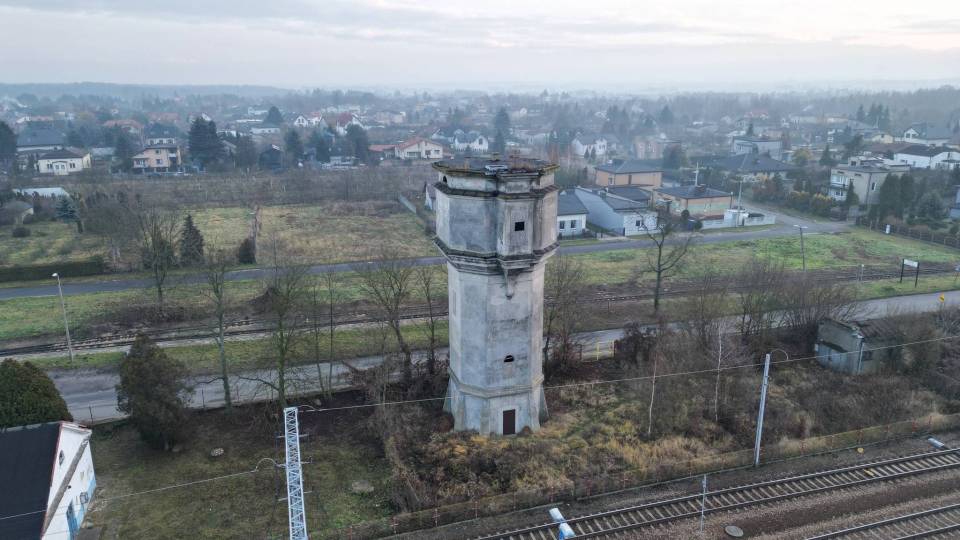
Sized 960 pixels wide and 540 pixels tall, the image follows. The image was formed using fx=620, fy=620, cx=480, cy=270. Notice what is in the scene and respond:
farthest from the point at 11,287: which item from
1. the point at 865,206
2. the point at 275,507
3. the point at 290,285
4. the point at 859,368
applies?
the point at 865,206

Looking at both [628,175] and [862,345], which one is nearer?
[862,345]

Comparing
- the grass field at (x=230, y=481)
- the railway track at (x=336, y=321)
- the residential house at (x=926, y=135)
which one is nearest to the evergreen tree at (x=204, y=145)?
the railway track at (x=336, y=321)

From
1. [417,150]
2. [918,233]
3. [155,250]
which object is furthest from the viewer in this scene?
[417,150]

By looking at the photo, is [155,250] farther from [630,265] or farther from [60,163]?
[60,163]

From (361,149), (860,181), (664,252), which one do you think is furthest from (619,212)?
(361,149)

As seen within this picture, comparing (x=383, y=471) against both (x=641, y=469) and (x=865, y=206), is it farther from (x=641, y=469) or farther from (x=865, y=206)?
(x=865, y=206)

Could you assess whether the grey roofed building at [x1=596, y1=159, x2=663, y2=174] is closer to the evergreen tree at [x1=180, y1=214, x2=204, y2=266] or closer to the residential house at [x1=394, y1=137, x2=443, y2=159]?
the residential house at [x1=394, y1=137, x2=443, y2=159]

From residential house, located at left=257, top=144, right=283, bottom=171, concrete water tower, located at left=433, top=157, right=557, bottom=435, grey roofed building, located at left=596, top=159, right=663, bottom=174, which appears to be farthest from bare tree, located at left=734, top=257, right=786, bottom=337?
residential house, located at left=257, top=144, right=283, bottom=171
